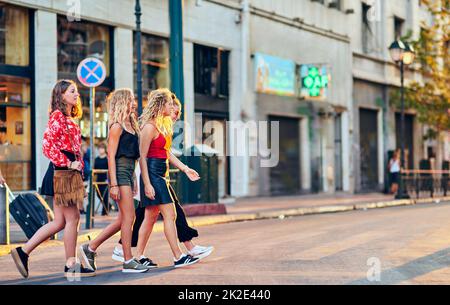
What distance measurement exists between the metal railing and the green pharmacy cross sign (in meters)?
3.98

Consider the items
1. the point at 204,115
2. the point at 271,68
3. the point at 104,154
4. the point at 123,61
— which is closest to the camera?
the point at 104,154

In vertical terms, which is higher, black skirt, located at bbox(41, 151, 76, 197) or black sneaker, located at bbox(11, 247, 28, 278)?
black skirt, located at bbox(41, 151, 76, 197)

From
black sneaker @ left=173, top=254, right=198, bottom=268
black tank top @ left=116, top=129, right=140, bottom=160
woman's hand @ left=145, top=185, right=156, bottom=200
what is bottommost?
black sneaker @ left=173, top=254, right=198, bottom=268

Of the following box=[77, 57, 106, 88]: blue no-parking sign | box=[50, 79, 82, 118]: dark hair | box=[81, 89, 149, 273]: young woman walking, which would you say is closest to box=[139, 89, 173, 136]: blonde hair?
box=[81, 89, 149, 273]: young woman walking

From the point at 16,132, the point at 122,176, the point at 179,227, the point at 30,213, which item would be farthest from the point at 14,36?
the point at 122,176

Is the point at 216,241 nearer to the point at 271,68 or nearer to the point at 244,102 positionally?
the point at 244,102

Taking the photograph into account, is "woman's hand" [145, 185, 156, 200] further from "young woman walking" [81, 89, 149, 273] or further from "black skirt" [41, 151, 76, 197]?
"black skirt" [41, 151, 76, 197]

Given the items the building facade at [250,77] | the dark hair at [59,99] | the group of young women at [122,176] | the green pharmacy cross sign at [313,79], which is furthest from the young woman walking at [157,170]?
the green pharmacy cross sign at [313,79]

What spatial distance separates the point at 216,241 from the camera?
43.3 feet

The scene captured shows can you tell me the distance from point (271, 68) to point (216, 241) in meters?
16.2

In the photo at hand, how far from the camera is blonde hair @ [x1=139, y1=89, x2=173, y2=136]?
9.68 metres

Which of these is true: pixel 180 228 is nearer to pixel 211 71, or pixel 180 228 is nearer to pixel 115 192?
pixel 115 192

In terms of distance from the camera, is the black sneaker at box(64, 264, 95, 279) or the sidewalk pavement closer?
the black sneaker at box(64, 264, 95, 279)
